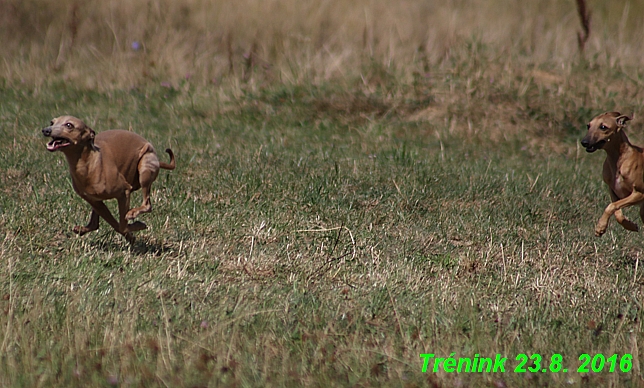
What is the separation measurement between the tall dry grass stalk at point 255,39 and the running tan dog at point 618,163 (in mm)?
6104

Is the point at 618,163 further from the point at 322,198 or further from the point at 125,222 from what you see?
the point at 125,222

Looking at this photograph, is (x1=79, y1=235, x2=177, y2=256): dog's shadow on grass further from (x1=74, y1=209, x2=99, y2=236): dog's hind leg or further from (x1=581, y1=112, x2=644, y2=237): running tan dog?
(x1=581, y1=112, x2=644, y2=237): running tan dog

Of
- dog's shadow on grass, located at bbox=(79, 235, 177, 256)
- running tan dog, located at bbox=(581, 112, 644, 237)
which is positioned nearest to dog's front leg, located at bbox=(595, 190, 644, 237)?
running tan dog, located at bbox=(581, 112, 644, 237)

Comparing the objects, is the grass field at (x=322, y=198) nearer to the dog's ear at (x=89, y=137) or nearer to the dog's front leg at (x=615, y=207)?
the dog's front leg at (x=615, y=207)

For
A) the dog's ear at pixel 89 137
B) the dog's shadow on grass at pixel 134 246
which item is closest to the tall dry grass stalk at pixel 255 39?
the dog's shadow on grass at pixel 134 246

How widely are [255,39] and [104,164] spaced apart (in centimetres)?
816

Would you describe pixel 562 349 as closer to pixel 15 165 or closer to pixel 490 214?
pixel 490 214

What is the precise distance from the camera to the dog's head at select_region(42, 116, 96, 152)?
211 inches

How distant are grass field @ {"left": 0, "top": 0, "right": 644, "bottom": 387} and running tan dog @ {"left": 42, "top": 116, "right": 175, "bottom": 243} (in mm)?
432

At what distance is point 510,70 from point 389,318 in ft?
27.1

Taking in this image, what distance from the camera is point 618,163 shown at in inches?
271

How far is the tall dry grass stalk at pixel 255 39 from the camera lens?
501 inches

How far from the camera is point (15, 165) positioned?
8305 millimetres

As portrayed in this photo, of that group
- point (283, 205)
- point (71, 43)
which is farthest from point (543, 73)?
point (71, 43)
